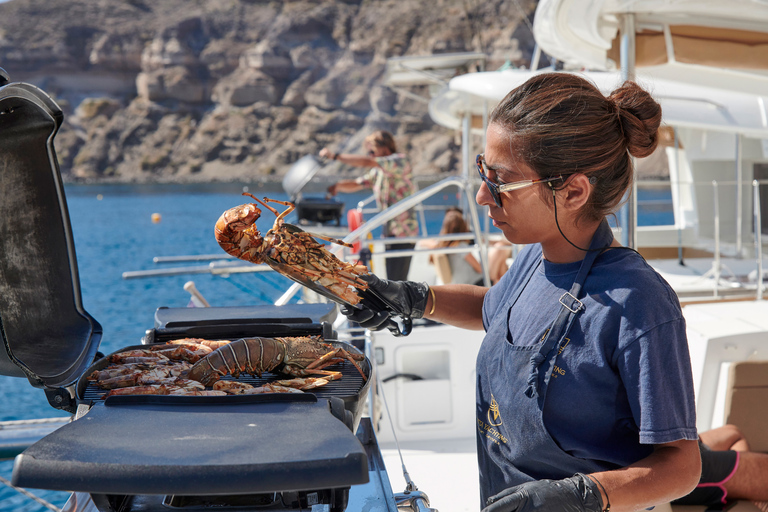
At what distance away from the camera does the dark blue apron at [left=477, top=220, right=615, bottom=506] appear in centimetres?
138

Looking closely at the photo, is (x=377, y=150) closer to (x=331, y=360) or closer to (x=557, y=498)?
(x=331, y=360)

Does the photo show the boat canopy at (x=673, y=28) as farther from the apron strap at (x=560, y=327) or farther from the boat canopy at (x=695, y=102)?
the apron strap at (x=560, y=327)

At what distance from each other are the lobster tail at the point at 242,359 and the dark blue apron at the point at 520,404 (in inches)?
24.4

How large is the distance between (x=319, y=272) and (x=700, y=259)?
7.44 m

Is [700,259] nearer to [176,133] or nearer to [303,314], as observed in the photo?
[303,314]

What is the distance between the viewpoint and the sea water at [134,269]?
789 centimetres

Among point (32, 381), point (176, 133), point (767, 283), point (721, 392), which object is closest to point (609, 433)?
point (32, 381)

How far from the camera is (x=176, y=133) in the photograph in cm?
8300

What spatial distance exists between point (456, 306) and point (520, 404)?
0.60m

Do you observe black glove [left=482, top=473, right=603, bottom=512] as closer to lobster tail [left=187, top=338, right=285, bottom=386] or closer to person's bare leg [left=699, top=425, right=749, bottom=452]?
lobster tail [left=187, top=338, right=285, bottom=386]

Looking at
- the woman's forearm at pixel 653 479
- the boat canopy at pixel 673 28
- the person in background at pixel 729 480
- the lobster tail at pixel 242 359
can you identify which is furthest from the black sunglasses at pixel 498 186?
the boat canopy at pixel 673 28

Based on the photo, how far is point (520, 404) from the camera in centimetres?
143

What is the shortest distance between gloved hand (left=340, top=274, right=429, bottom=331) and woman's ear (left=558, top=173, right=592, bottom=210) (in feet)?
2.09

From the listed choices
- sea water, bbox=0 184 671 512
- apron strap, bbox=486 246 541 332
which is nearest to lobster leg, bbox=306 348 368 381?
apron strap, bbox=486 246 541 332
